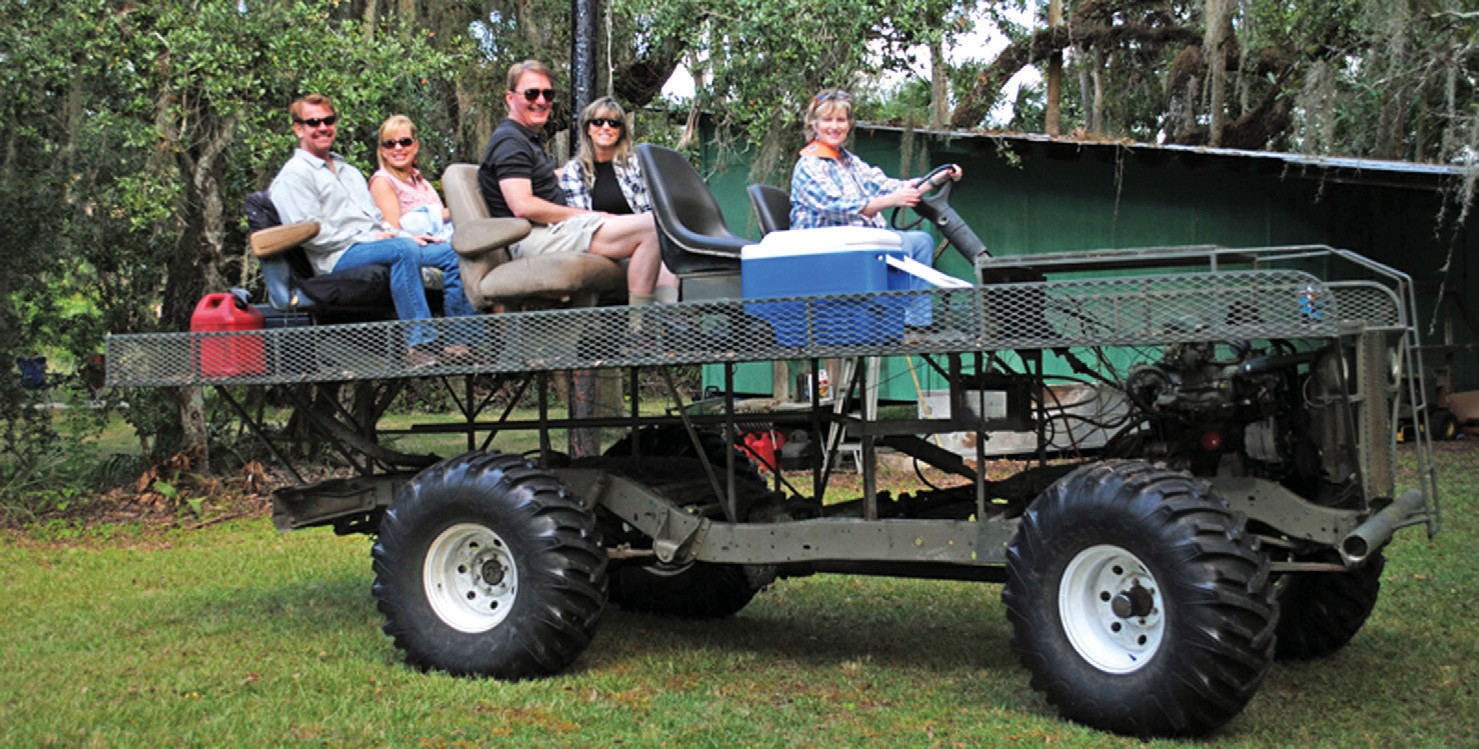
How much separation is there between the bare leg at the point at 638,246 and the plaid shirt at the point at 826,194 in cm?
67

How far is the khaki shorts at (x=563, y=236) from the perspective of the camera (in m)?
6.97

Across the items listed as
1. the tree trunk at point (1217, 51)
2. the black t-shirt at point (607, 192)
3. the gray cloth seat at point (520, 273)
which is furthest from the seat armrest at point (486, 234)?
the tree trunk at point (1217, 51)

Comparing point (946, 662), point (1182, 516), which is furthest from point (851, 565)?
point (1182, 516)

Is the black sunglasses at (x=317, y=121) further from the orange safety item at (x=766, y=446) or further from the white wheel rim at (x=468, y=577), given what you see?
the orange safety item at (x=766, y=446)

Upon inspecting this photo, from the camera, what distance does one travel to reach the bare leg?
6.84m

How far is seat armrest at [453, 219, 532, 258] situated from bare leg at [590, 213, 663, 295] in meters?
0.39

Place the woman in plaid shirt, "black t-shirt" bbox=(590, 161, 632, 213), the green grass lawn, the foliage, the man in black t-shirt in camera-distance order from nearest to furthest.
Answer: the green grass lawn, the woman in plaid shirt, the man in black t-shirt, "black t-shirt" bbox=(590, 161, 632, 213), the foliage

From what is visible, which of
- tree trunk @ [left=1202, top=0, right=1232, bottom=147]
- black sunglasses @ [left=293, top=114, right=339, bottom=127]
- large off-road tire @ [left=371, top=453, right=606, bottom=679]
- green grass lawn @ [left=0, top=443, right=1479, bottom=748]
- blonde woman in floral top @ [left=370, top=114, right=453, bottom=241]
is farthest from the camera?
tree trunk @ [left=1202, top=0, right=1232, bottom=147]

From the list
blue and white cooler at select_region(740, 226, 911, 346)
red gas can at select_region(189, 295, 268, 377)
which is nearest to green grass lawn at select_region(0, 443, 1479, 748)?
red gas can at select_region(189, 295, 268, 377)

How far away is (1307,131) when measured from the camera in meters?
16.2

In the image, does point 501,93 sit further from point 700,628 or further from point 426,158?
point 700,628

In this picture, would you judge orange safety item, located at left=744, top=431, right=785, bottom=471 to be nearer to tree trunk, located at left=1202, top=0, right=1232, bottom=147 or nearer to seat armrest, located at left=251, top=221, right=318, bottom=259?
seat armrest, located at left=251, top=221, right=318, bottom=259

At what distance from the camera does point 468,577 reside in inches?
271

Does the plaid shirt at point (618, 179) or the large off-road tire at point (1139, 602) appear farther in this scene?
the plaid shirt at point (618, 179)
